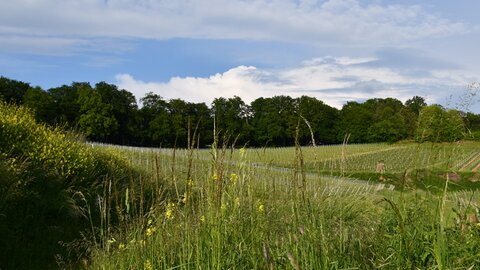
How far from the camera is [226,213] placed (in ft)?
13.4

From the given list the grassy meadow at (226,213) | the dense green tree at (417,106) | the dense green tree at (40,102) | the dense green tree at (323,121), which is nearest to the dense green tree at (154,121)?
the dense green tree at (40,102)

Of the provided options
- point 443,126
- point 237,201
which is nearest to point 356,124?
point 443,126

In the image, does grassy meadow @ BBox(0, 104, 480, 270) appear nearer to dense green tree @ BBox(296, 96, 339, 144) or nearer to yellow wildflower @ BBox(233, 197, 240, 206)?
yellow wildflower @ BBox(233, 197, 240, 206)

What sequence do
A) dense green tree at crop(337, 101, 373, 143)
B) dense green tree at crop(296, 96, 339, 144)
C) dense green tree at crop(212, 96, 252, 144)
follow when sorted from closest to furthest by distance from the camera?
1. dense green tree at crop(212, 96, 252, 144)
2. dense green tree at crop(296, 96, 339, 144)
3. dense green tree at crop(337, 101, 373, 143)

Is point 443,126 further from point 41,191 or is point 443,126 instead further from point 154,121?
point 154,121

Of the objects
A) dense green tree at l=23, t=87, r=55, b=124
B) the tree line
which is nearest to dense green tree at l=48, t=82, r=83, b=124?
the tree line

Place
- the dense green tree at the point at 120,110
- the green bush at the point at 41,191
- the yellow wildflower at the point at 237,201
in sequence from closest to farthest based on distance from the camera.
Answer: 1. the yellow wildflower at the point at 237,201
2. the green bush at the point at 41,191
3. the dense green tree at the point at 120,110

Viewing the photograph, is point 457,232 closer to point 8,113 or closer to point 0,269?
point 0,269

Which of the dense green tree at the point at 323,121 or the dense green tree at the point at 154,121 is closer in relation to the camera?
the dense green tree at the point at 154,121

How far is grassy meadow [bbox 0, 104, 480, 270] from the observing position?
3.21 m

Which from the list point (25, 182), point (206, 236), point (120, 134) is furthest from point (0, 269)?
point (120, 134)

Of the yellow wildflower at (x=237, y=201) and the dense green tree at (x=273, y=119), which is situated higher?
the dense green tree at (x=273, y=119)

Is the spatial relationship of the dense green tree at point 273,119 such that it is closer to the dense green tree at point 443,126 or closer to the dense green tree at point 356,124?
the dense green tree at point 356,124

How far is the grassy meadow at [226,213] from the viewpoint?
321 centimetres
